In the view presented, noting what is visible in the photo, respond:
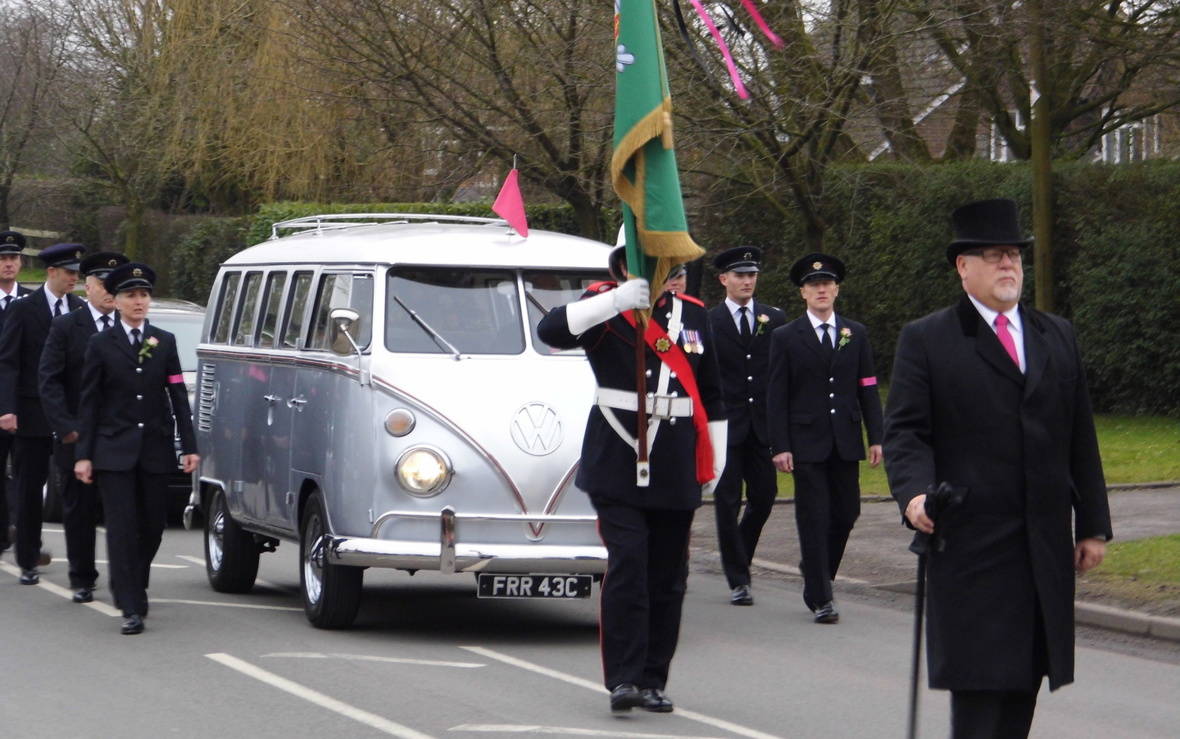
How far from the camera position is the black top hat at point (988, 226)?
19.2ft

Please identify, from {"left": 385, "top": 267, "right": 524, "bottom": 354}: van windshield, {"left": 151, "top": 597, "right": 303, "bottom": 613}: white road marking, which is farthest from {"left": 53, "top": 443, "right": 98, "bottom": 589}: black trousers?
{"left": 385, "top": 267, "right": 524, "bottom": 354}: van windshield

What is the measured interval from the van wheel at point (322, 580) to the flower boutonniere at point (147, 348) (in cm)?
128

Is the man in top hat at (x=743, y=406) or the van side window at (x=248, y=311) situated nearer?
the man in top hat at (x=743, y=406)

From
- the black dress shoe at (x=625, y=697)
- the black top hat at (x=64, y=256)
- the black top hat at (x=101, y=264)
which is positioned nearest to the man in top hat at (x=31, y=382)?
the black top hat at (x=64, y=256)

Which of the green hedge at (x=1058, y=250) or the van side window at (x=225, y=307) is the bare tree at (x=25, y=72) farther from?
the van side window at (x=225, y=307)

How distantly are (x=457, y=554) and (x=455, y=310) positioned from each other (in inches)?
58.5

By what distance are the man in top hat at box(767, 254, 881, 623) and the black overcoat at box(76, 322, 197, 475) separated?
3.47 meters

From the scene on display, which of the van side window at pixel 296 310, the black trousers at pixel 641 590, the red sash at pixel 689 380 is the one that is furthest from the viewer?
the van side window at pixel 296 310

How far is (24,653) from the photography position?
9562 mm

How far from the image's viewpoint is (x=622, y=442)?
7914 mm

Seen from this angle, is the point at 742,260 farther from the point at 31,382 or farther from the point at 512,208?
the point at 31,382

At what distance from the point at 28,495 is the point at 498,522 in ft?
13.6

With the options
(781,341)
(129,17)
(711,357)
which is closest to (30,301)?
(781,341)

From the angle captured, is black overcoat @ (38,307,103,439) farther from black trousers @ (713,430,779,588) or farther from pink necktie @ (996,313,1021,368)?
pink necktie @ (996,313,1021,368)
